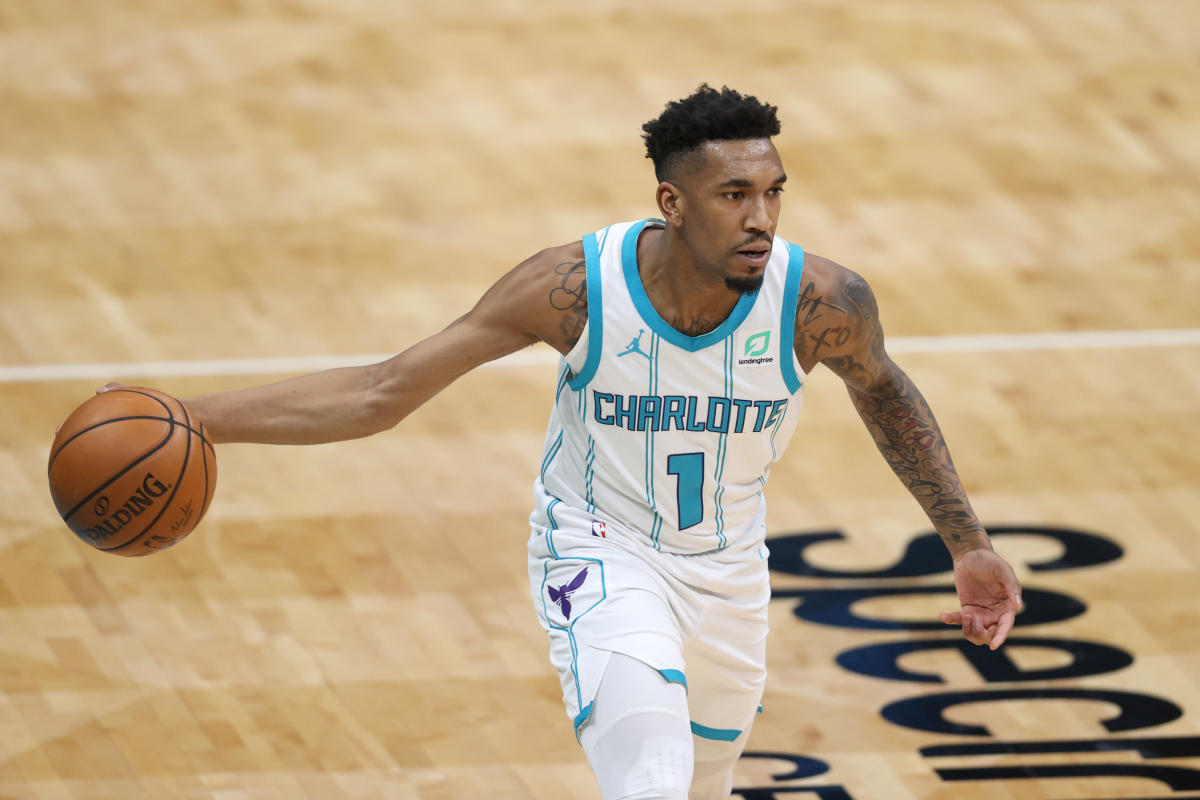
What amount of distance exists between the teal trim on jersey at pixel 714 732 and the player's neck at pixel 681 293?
3.78 feet

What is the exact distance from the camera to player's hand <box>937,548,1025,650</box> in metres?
4.18

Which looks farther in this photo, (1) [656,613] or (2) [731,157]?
(1) [656,613]

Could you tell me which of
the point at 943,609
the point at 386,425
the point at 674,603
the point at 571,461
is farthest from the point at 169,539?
the point at 943,609

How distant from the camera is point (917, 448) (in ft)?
13.9

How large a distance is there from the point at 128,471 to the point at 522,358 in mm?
3730

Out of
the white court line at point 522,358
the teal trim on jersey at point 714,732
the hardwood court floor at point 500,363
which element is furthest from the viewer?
the white court line at point 522,358

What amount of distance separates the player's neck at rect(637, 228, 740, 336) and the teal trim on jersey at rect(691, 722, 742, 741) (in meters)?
1.15

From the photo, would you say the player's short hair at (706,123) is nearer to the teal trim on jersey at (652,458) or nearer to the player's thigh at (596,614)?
the teal trim on jersey at (652,458)


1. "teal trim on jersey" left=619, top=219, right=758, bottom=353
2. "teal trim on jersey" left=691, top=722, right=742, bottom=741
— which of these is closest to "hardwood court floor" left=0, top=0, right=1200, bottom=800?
"teal trim on jersey" left=691, top=722, right=742, bottom=741

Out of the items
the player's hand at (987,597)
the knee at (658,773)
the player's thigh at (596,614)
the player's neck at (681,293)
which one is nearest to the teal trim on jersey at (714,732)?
the player's thigh at (596,614)

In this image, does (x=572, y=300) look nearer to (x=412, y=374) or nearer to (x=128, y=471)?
(x=412, y=374)

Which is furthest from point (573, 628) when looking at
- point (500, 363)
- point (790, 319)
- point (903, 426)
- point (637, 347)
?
point (500, 363)

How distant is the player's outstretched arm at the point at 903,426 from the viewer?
398 cm

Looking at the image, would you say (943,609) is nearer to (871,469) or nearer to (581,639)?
(871,469)
